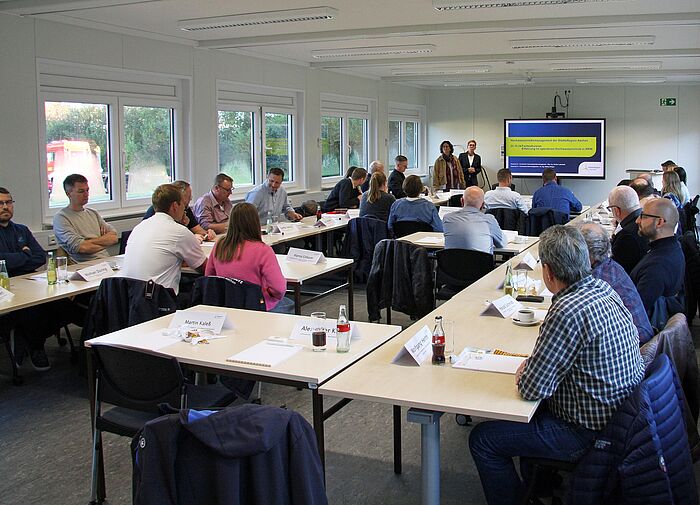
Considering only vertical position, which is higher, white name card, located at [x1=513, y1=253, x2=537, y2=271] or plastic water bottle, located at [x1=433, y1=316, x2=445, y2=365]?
white name card, located at [x1=513, y1=253, x2=537, y2=271]

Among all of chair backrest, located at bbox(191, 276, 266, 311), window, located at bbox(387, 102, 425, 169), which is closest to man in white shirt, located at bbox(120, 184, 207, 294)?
chair backrest, located at bbox(191, 276, 266, 311)

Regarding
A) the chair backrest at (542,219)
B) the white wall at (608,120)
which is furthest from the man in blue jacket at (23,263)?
the white wall at (608,120)

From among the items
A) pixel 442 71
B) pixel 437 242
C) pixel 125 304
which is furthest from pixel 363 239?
pixel 442 71

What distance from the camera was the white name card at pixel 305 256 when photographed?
558 cm

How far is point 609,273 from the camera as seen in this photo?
356cm

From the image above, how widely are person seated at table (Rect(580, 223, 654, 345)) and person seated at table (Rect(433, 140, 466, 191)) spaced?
10572 millimetres

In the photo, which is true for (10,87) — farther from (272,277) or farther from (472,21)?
(472,21)

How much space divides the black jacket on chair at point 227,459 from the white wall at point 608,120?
14133 mm

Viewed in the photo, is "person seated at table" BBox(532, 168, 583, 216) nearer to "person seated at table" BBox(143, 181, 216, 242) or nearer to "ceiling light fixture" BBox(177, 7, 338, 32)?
"ceiling light fixture" BBox(177, 7, 338, 32)

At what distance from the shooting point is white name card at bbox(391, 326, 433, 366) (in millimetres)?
3027

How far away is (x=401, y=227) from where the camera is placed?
A: 764 centimetres

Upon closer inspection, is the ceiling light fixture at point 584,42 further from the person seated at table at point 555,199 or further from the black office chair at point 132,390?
the black office chair at point 132,390

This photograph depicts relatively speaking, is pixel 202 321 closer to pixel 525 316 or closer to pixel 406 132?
pixel 525 316

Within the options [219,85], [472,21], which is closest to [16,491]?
[472,21]
